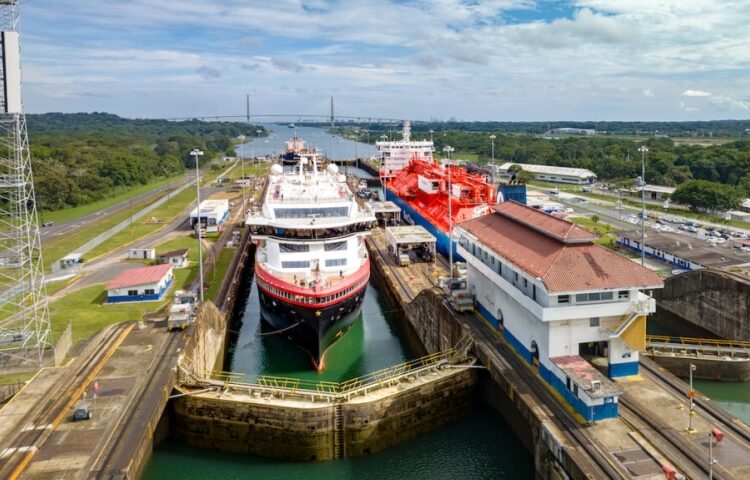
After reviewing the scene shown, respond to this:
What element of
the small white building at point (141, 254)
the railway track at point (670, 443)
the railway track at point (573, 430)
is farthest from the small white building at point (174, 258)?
the railway track at point (670, 443)

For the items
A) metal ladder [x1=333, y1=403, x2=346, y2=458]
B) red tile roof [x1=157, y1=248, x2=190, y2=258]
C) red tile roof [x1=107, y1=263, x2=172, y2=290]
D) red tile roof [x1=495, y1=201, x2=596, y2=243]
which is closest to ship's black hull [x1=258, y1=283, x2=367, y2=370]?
metal ladder [x1=333, y1=403, x2=346, y2=458]

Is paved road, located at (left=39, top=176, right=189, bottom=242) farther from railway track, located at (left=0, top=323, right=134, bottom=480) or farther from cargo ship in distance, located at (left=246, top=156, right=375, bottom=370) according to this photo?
railway track, located at (left=0, top=323, right=134, bottom=480)

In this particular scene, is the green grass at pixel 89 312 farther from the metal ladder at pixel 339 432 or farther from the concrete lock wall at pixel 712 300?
the concrete lock wall at pixel 712 300

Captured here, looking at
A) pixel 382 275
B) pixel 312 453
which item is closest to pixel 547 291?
pixel 312 453

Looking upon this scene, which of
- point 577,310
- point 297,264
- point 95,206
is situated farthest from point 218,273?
point 95,206

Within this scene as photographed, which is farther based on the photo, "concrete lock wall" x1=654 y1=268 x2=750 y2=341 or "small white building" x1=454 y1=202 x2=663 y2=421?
"concrete lock wall" x1=654 y1=268 x2=750 y2=341

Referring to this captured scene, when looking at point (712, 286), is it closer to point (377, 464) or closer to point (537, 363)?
point (537, 363)
